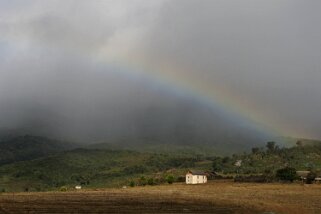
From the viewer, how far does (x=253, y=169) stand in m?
177

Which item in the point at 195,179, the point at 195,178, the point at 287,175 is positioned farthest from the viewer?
the point at 195,178

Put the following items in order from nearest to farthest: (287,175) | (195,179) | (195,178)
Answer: (287,175) < (195,179) < (195,178)

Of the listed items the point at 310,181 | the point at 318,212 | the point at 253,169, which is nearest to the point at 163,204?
the point at 318,212

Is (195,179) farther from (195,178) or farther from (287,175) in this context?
(287,175)

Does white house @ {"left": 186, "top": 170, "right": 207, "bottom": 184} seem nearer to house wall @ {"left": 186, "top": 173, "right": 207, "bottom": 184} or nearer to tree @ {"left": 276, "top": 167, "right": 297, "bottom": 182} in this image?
house wall @ {"left": 186, "top": 173, "right": 207, "bottom": 184}

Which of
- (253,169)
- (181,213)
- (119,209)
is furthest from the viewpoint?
(253,169)

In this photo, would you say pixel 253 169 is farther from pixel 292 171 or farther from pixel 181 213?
pixel 181 213

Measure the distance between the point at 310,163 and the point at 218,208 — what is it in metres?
150

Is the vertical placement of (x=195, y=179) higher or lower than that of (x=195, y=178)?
lower

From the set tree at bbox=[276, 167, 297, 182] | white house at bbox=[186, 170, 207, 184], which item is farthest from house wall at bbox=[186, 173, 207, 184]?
tree at bbox=[276, 167, 297, 182]

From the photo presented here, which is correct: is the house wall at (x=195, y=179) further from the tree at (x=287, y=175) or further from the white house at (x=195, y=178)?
the tree at (x=287, y=175)

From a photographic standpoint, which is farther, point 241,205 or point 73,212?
point 241,205

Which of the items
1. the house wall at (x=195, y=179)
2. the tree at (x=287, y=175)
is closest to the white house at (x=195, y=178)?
the house wall at (x=195, y=179)

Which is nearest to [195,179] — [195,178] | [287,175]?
[195,178]
